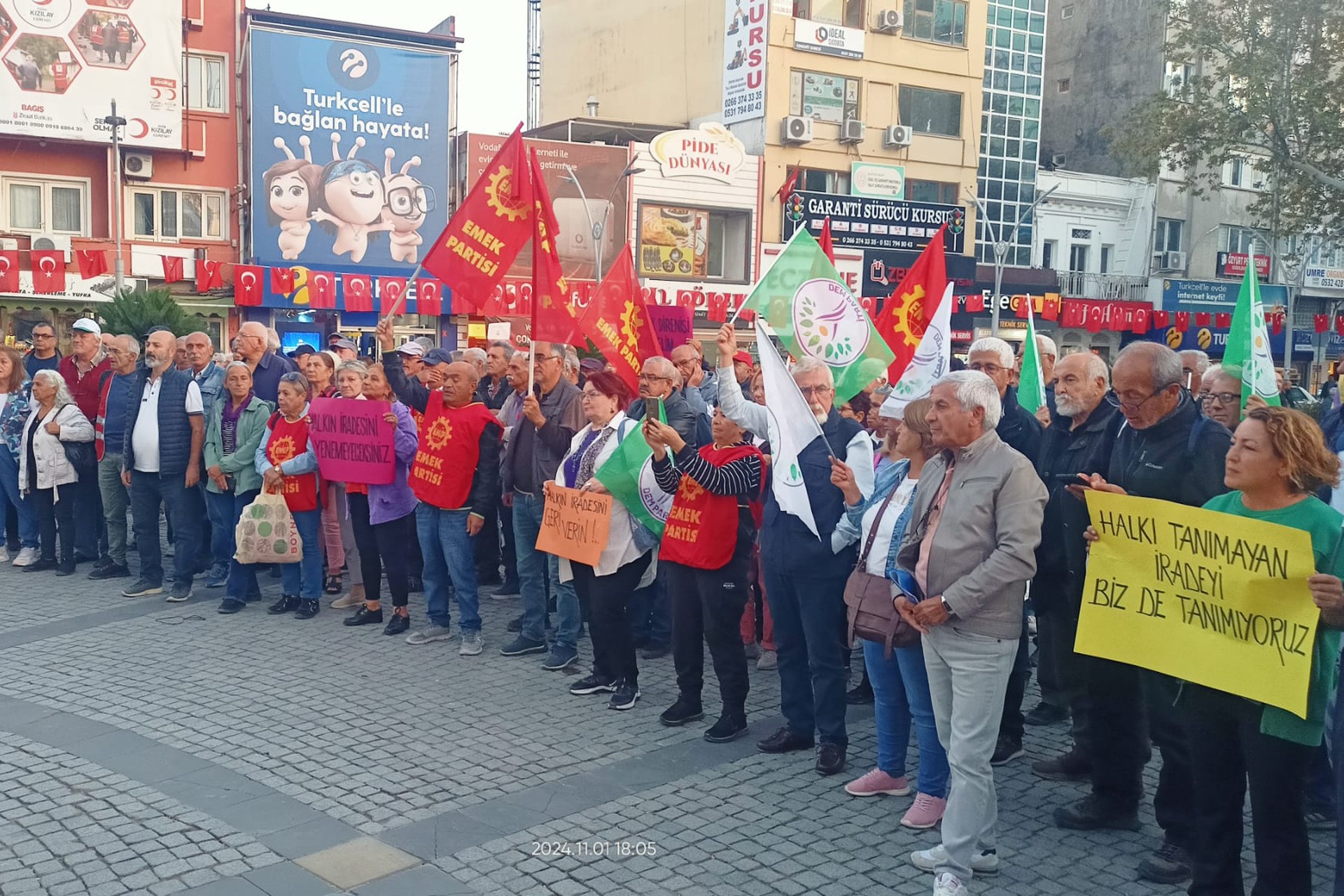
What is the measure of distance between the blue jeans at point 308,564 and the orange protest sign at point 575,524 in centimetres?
264

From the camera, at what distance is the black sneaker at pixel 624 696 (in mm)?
6922

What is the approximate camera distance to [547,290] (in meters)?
8.15

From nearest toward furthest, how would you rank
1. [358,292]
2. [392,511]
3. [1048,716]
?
[1048,716]
[392,511]
[358,292]

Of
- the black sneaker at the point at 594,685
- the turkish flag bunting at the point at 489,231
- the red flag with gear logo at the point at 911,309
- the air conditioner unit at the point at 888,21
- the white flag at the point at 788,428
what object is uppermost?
the air conditioner unit at the point at 888,21

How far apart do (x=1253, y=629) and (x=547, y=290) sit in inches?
208

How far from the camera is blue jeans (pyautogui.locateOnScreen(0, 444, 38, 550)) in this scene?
11.3 meters

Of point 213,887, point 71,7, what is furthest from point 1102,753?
point 71,7

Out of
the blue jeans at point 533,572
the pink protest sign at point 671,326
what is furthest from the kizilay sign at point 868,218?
the blue jeans at point 533,572

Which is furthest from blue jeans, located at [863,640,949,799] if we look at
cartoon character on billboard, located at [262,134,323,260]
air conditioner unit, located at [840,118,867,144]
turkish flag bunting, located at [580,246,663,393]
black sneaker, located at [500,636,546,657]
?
air conditioner unit, located at [840,118,867,144]

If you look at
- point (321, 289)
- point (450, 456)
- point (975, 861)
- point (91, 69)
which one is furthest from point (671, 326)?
point (91, 69)

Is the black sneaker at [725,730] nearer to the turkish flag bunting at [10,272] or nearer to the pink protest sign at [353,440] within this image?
the pink protest sign at [353,440]

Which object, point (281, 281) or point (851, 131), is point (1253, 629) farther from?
point (851, 131)

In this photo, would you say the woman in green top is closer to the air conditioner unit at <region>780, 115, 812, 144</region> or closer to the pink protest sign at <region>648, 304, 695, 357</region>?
the pink protest sign at <region>648, 304, 695, 357</region>

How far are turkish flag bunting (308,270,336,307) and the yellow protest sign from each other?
27.5 metres
